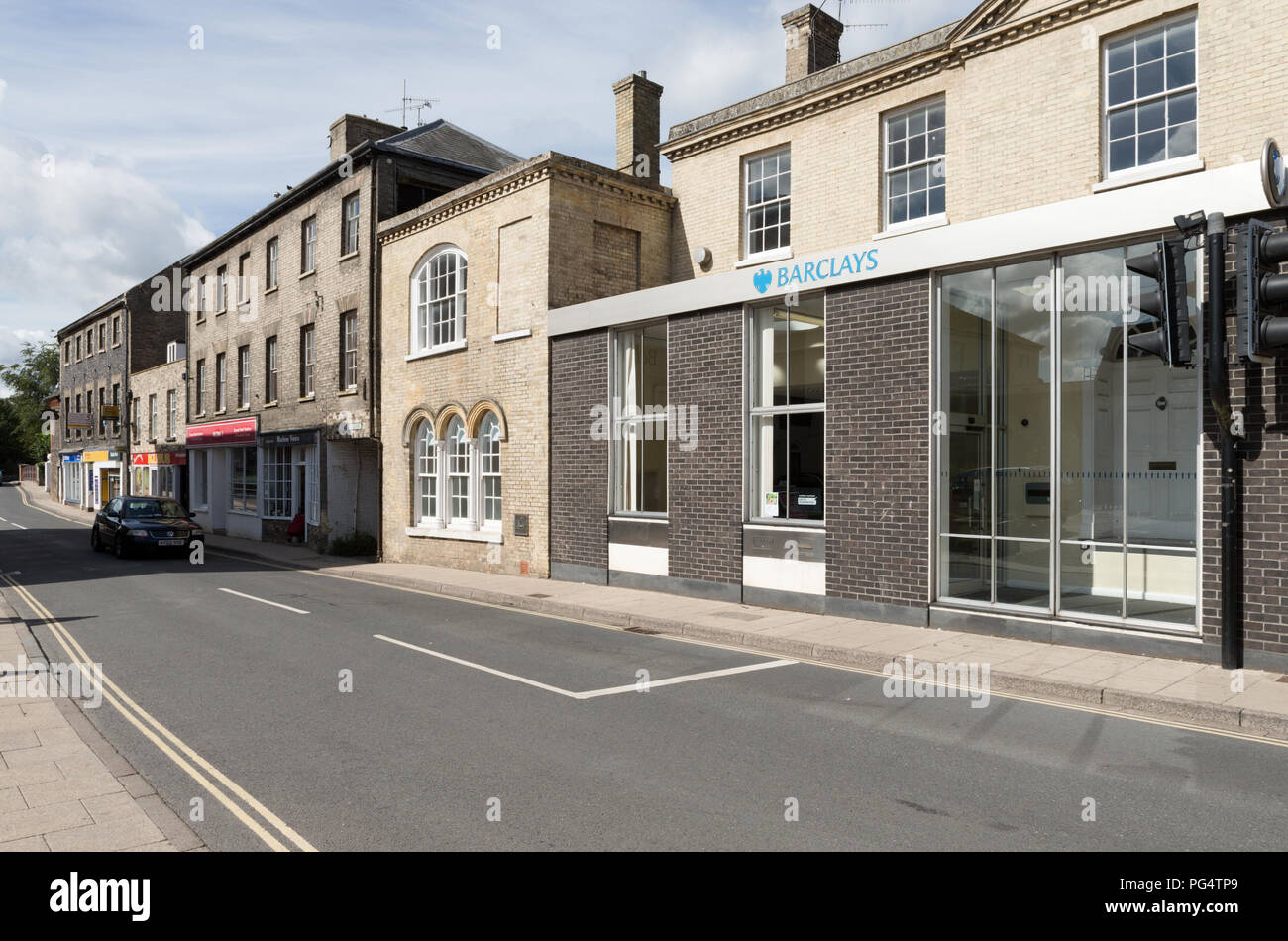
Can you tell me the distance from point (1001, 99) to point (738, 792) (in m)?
11.0

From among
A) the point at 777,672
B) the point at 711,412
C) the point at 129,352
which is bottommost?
the point at 777,672

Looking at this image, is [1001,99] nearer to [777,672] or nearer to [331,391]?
[777,672]

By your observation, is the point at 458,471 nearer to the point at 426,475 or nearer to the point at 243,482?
the point at 426,475

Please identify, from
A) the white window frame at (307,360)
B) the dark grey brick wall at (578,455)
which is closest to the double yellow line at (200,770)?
the dark grey brick wall at (578,455)

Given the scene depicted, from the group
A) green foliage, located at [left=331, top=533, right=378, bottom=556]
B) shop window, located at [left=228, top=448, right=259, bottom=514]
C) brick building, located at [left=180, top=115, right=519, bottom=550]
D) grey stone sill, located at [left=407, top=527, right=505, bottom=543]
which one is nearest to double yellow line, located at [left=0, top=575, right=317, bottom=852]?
grey stone sill, located at [left=407, top=527, right=505, bottom=543]

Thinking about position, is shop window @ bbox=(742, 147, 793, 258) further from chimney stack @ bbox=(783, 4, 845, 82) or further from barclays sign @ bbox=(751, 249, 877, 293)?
barclays sign @ bbox=(751, 249, 877, 293)

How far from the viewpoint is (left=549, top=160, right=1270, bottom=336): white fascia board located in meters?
8.54

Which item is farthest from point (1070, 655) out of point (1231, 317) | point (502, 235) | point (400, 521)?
point (400, 521)

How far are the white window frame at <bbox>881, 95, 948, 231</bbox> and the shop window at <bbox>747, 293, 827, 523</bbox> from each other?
255 cm

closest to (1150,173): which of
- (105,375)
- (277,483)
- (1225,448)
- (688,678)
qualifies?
(1225,448)

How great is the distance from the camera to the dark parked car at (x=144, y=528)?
21.9 metres

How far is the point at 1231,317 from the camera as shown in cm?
852

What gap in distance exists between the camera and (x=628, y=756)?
607cm

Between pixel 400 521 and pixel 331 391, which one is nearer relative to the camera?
pixel 400 521
